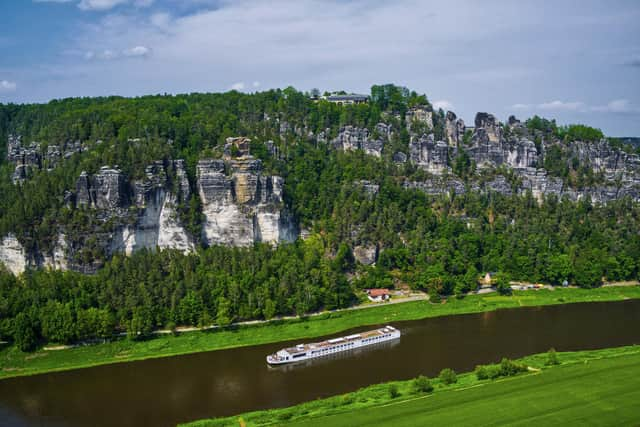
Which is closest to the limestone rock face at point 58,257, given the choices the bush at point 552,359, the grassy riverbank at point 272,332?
the grassy riverbank at point 272,332

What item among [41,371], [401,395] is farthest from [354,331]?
[41,371]

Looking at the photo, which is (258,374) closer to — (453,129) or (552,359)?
(552,359)

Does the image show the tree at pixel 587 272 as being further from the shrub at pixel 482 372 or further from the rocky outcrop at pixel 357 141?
the shrub at pixel 482 372

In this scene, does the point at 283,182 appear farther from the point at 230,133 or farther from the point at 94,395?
the point at 94,395

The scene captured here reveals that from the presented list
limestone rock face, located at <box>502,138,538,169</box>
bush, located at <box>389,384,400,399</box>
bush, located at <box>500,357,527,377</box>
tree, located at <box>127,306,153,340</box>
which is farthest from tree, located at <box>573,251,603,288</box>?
tree, located at <box>127,306,153,340</box>

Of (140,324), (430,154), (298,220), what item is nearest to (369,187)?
(298,220)

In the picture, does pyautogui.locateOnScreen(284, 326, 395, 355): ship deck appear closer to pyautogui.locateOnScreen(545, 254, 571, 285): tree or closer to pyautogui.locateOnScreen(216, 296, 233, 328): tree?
pyautogui.locateOnScreen(216, 296, 233, 328): tree
